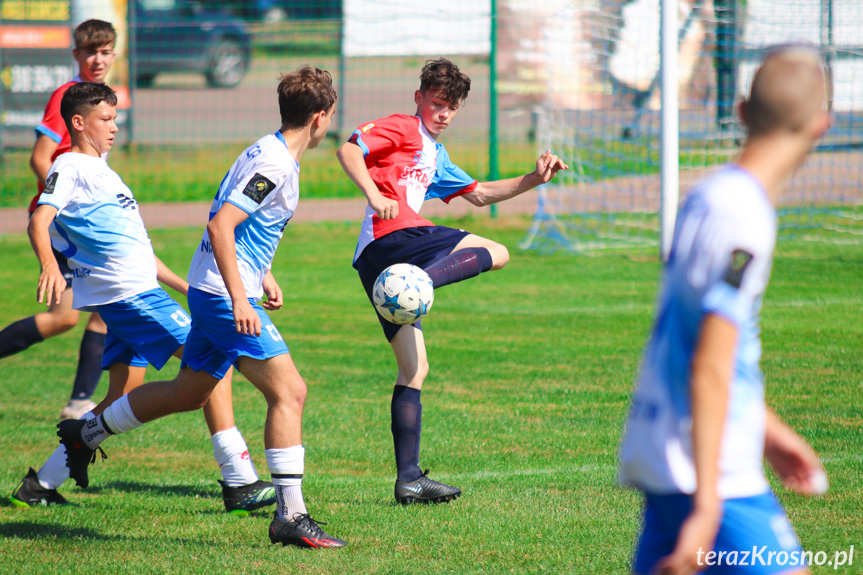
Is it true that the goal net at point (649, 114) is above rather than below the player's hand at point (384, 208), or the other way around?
above

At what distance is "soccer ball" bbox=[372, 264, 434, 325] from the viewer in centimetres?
439

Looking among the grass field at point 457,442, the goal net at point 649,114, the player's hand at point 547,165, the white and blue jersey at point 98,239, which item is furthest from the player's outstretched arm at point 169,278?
the goal net at point 649,114

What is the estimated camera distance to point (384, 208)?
428 cm

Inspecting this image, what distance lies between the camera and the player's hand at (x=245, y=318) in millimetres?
3732

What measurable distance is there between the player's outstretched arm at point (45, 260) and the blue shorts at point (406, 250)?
1.40m

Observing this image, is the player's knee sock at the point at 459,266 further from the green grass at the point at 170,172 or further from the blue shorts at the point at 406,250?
the green grass at the point at 170,172

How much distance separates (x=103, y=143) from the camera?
4805 millimetres

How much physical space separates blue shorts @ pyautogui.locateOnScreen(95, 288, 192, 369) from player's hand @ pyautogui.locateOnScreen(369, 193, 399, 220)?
44.6 inches

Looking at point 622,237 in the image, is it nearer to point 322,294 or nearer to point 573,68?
point 573,68

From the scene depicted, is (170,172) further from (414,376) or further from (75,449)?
(414,376)

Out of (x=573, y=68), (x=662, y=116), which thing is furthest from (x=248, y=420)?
(x=573, y=68)

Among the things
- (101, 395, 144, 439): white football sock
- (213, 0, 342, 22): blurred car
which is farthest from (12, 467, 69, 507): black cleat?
(213, 0, 342, 22): blurred car

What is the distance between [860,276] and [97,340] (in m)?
7.91

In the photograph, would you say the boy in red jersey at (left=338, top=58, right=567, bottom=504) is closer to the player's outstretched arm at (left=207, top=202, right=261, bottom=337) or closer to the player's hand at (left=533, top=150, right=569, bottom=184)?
the player's hand at (left=533, top=150, right=569, bottom=184)
